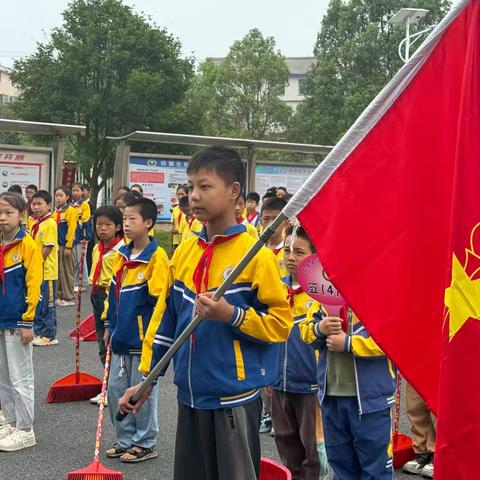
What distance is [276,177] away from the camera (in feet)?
50.4

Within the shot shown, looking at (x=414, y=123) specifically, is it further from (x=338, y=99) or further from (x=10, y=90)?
(x=10, y=90)

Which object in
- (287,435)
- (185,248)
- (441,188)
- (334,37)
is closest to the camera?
(441,188)

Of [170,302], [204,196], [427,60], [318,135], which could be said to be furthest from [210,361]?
[318,135]

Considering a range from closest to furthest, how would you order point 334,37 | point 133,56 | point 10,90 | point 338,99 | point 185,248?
point 185,248 → point 133,56 → point 338,99 → point 334,37 → point 10,90

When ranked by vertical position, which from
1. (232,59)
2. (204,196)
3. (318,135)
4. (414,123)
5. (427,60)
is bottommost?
(204,196)

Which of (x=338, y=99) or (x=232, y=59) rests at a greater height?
(x=232, y=59)

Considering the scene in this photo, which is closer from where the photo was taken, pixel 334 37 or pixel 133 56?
pixel 133 56

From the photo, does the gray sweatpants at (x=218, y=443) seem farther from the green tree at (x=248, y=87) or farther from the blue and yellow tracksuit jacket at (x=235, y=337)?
the green tree at (x=248, y=87)

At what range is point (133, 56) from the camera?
30047 millimetres

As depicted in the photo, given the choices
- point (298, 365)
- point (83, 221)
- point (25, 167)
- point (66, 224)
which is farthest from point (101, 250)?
point (25, 167)

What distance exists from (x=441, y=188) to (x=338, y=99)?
41111mm

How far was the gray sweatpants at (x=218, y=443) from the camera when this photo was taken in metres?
3.06

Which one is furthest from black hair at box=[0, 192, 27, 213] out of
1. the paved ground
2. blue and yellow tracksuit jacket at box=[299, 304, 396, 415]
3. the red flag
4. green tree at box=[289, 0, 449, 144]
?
green tree at box=[289, 0, 449, 144]

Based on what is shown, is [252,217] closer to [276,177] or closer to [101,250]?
[276,177]
